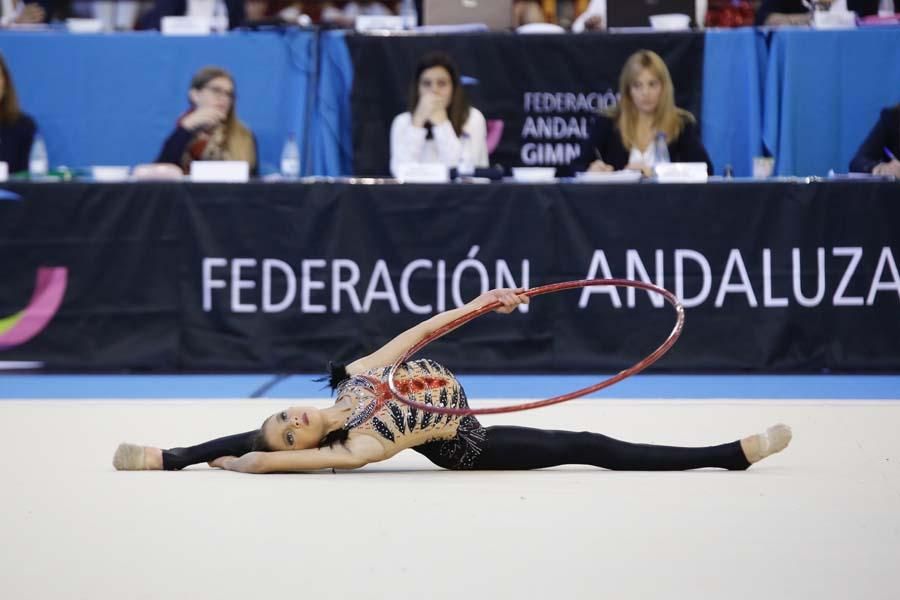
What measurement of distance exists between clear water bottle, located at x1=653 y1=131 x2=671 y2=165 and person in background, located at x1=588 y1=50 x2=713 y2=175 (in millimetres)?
43

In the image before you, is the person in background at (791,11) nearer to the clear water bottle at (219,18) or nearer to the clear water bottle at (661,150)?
the clear water bottle at (661,150)

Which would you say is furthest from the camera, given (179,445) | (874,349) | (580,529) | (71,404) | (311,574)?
(874,349)

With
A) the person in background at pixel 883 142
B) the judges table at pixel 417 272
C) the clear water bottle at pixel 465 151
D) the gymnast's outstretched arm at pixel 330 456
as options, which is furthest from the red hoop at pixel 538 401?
the person in background at pixel 883 142

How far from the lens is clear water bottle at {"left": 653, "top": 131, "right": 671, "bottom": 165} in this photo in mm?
7215

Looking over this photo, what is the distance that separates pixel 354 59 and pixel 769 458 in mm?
4664

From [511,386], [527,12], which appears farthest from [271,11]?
[511,386]

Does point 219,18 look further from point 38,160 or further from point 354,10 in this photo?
point 354,10

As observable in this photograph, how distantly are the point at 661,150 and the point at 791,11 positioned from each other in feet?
6.08

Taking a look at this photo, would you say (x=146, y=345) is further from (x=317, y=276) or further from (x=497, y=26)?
(x=497, y=26)

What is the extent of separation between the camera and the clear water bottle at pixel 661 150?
7.21 metres

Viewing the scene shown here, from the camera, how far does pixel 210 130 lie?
298 inches

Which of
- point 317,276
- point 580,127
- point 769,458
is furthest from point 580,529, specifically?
point 580,127

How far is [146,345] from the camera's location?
688 cm

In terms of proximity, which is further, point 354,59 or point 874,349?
point 354,59
